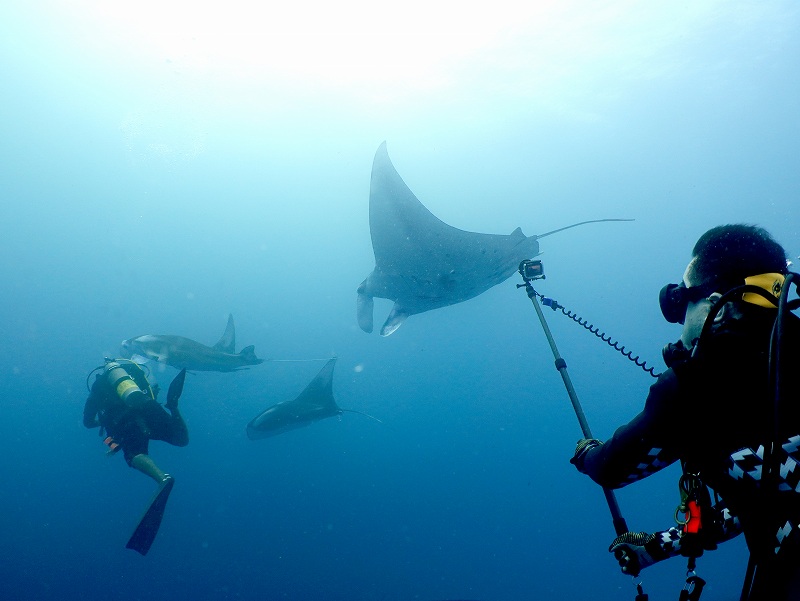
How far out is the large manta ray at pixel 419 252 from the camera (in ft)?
21.5

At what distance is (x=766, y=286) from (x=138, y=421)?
780 centimetres

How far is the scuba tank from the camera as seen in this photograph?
6262mm

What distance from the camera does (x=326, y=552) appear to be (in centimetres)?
2562

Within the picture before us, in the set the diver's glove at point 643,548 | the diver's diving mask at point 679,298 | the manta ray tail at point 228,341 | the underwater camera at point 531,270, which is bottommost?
the diver's glove at point 643,548

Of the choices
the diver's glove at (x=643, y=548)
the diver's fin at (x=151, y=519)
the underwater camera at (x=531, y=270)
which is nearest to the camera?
the diver's glove at (x=643, y=548)

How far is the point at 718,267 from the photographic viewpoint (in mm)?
1562

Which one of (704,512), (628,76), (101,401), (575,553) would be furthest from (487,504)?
(704,512)

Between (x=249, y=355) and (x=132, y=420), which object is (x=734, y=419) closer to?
(x=132, y=420)

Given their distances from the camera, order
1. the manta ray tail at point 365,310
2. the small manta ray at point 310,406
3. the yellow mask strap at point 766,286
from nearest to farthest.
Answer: the yellow mask strap at point 766,286 → the manta ray tail at point 365,310 → the small manta ray at point 310,406

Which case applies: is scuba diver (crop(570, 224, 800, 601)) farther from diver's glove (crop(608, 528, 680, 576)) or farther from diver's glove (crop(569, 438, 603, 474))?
diver's glove (crop(569, 438, 603, 474))

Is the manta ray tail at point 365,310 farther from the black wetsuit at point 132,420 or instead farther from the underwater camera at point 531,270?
the underwater camera at point 531,270

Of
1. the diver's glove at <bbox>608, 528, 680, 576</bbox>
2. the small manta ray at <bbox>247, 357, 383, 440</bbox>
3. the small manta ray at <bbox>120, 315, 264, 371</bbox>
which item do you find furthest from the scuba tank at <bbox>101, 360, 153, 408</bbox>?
the diver's glove at <bbox>608, 528, 680, 576</bbox>

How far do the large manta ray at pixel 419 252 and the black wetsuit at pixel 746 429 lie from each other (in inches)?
210

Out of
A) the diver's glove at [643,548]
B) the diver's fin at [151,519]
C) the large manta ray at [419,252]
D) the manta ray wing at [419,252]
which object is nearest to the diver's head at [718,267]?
the diver's glove at [643,548]
